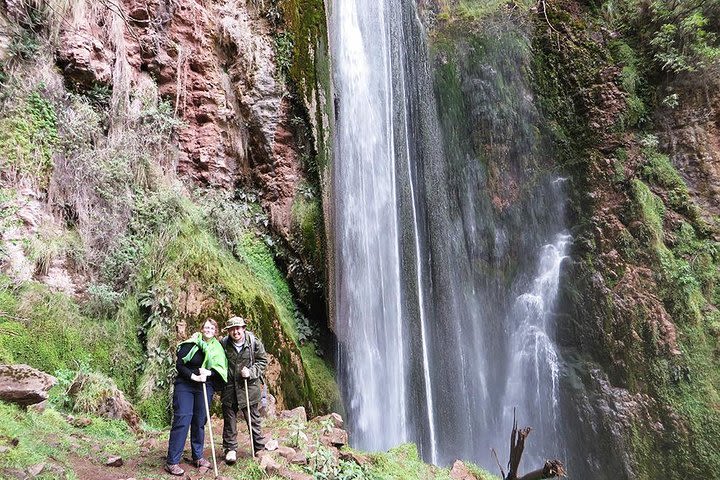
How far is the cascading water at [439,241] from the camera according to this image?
9.55 m

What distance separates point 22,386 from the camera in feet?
13.2

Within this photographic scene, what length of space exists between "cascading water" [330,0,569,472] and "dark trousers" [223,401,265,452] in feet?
14.1

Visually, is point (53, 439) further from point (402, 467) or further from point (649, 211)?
point (649, 211)

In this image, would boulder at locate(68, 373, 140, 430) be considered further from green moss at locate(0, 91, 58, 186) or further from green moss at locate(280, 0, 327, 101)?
green moss at locate(280, 0, 327, 101)

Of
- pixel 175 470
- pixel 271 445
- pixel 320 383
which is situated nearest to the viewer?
pixel 175 470

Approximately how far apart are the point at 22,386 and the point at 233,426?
1.88 meters

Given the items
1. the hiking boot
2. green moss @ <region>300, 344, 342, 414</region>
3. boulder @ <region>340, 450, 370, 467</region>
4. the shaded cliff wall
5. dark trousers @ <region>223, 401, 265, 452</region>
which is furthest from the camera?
the shaded cliff wall

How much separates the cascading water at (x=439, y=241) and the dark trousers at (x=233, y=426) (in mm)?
4307

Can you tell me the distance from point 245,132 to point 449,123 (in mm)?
6144

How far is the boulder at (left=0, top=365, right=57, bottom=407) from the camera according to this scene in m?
3.97

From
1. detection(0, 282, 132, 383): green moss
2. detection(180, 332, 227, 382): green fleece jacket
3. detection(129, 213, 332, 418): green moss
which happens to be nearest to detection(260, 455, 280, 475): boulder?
detection(180, 332, 227, 382): green fleece jacket

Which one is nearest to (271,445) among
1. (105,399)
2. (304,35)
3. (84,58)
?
(105,399)

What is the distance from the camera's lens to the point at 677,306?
10258mm

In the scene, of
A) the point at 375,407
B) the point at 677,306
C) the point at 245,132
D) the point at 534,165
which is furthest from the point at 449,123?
the point at 375,407
